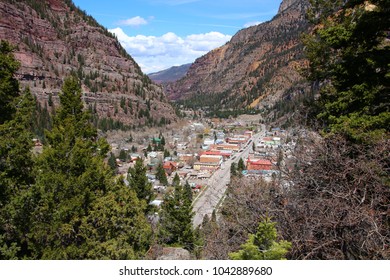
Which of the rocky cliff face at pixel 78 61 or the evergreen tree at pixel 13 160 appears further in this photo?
the rocky cliff face at pixel 78 61

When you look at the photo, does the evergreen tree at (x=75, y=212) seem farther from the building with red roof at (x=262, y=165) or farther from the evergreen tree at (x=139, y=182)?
the evergreen tree at (x=139, y=182)

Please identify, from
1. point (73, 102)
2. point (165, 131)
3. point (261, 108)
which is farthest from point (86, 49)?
point (73, 102)

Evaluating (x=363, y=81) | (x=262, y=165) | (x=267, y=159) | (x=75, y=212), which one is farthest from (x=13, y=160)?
(x=262, y=165)

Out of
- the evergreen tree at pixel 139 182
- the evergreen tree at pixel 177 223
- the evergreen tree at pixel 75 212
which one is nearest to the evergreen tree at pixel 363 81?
the evergreen tree at pixel 75 212

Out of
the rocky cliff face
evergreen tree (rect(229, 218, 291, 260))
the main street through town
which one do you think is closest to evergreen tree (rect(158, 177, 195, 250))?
the main street through town

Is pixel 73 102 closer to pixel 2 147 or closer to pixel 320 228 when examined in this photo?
pixel 2 147

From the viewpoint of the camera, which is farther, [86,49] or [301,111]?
[86,49]

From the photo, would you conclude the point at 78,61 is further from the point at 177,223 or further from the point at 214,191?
the point at 177,223
